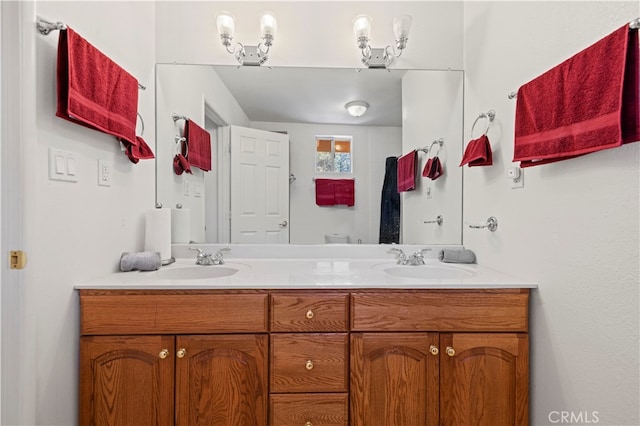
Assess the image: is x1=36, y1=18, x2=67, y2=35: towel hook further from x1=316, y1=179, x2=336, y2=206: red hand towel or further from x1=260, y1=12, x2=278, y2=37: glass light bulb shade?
x1=316, y1=179, x2=336, y2=206: red hand towel

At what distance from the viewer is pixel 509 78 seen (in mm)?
1244

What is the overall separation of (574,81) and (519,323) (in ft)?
2.82

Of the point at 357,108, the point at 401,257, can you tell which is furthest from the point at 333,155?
the point at 401,257

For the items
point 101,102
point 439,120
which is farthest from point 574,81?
point 101,102

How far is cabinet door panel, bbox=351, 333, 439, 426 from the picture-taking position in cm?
105

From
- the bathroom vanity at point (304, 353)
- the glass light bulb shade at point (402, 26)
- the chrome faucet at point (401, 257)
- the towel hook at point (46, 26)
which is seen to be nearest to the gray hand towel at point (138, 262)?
the bathroom vanity at point (304, 353)

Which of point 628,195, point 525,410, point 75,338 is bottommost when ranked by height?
point 525,410

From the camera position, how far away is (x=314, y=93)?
165 cm

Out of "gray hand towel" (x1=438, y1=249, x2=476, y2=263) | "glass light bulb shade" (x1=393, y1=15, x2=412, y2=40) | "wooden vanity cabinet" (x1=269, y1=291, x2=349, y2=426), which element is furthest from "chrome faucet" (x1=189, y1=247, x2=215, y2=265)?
"glass light bulb shade" (x1=393, y1=15, x2=412, y2=40)

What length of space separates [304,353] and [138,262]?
32.9 inches

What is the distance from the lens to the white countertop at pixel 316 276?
105cm

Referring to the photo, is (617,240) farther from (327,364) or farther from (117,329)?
(117,329)

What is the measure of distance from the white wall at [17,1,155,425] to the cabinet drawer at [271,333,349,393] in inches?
29.0

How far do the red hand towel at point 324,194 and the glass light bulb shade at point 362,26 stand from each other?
2.73ft
